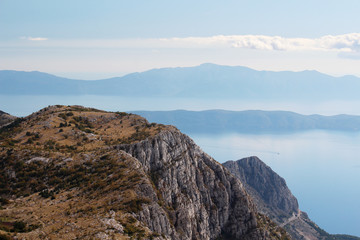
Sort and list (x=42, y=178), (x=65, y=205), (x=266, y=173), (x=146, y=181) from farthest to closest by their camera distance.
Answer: (x=266, y=173)
(x=42, y=178)
(x=146, y=181)
(x=65, y=205)

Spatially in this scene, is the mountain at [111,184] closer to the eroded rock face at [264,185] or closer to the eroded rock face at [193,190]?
the eroded rock face at [193,190]

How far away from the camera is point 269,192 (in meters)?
176

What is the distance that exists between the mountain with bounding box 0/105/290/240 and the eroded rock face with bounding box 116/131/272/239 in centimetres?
24

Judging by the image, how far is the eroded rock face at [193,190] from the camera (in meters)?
62.8

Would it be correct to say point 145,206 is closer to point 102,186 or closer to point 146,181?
point 146,181

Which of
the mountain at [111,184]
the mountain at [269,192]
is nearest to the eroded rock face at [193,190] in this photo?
the mountain at [111,184]

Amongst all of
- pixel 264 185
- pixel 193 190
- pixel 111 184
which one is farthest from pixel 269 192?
pixel 111 184

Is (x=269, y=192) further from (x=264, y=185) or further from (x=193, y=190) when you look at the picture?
(x=193, y=190)

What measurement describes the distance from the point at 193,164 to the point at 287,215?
118 metres

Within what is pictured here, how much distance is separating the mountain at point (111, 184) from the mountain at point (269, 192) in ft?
243

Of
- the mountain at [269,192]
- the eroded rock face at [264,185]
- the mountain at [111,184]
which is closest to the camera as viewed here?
the mountain at [111,184]

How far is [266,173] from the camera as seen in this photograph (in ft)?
591

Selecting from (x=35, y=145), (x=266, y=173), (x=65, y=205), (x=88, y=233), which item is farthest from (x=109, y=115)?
(x=266, y=173)

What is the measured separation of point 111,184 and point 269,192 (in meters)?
148
